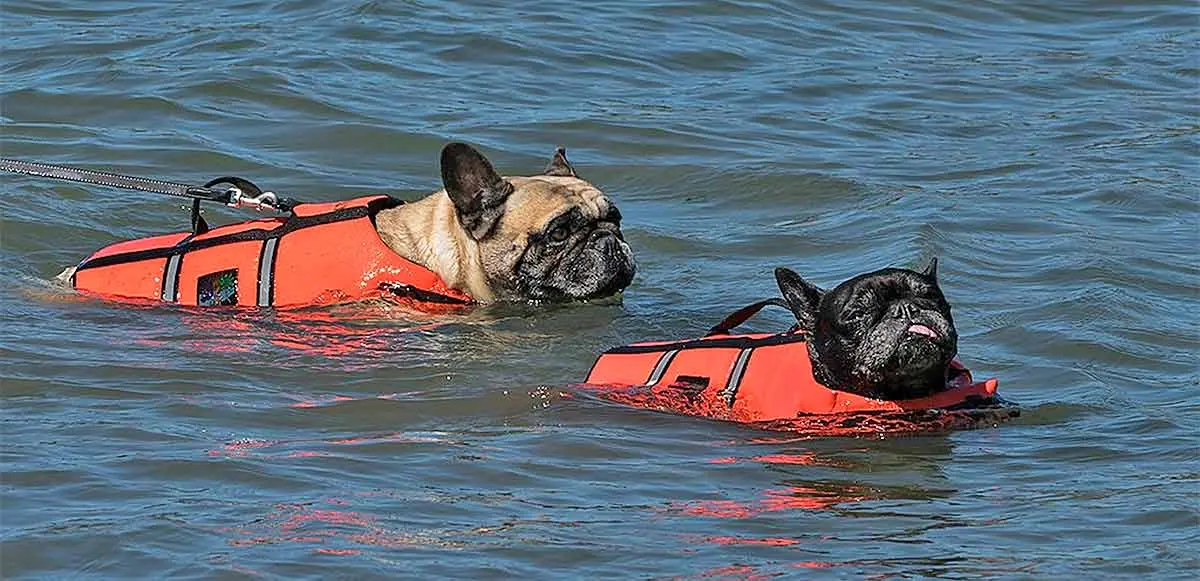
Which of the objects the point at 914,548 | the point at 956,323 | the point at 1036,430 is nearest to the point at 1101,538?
the point at 914,548

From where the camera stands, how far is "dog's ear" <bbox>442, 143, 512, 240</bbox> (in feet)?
32.4

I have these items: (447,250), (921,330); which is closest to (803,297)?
(921,330)

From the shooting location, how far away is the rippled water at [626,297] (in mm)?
6602

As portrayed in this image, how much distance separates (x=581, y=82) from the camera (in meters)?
16.1

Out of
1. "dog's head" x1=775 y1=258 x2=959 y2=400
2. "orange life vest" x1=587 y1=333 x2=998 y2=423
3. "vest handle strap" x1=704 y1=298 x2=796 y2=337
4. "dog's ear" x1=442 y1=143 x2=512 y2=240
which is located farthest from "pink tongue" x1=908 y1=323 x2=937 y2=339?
"dog's ear" x1=442 y1=143 x2=512 y2=240

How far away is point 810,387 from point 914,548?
1.46 meters

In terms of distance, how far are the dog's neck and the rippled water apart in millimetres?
202

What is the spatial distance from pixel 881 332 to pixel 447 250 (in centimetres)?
303

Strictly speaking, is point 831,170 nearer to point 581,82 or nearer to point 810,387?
point 581,82

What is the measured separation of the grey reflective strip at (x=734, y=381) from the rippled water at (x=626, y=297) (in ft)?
0.74

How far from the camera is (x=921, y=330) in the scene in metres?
7.58

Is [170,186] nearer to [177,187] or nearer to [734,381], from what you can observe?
[177,187]

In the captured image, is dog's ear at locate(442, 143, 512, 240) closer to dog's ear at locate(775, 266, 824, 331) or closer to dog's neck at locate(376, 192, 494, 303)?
dog's neck at locate(376, 192, 494, 303)

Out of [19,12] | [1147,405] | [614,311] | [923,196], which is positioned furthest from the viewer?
[19,12]
